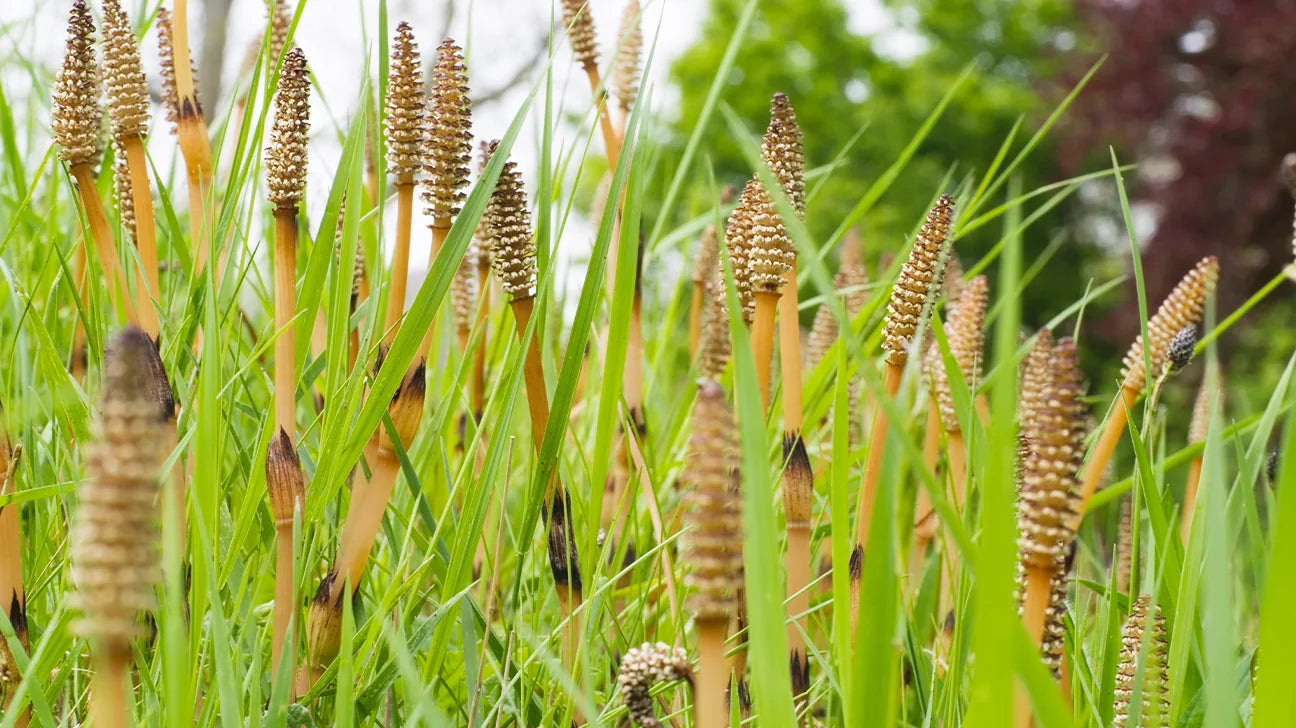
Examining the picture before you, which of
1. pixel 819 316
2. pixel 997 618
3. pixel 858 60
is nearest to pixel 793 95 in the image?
pixel 858 60

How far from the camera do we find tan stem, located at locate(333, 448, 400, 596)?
29.6 inches

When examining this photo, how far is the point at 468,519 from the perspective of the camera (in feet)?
2.34

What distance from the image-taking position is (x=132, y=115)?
860mm

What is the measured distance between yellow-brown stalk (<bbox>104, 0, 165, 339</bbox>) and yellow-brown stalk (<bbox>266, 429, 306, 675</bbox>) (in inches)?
7.9

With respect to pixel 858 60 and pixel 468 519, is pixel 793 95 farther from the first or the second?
pixel 468 519

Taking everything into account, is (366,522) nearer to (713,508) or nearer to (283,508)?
(283,508)

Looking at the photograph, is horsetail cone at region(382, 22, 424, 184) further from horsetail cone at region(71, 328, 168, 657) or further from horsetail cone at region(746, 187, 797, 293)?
horsetail cone at region(71, 328, 168, 657)

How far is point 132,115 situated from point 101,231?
94 mm

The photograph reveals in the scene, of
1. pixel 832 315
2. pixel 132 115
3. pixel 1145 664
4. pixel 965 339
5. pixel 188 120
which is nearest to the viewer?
pixel 1145 664

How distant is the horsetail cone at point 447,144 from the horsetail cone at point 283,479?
0.19m

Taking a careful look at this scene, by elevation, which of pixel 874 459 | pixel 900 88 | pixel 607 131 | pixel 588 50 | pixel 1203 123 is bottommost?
pixel 874 459

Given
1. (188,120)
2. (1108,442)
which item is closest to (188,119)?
(188,120)

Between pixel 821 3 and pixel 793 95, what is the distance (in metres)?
1.34

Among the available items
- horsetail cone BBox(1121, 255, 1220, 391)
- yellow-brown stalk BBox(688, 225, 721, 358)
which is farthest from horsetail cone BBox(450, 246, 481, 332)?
horsetail cone BBox(1121, 255, 1220, 391)
